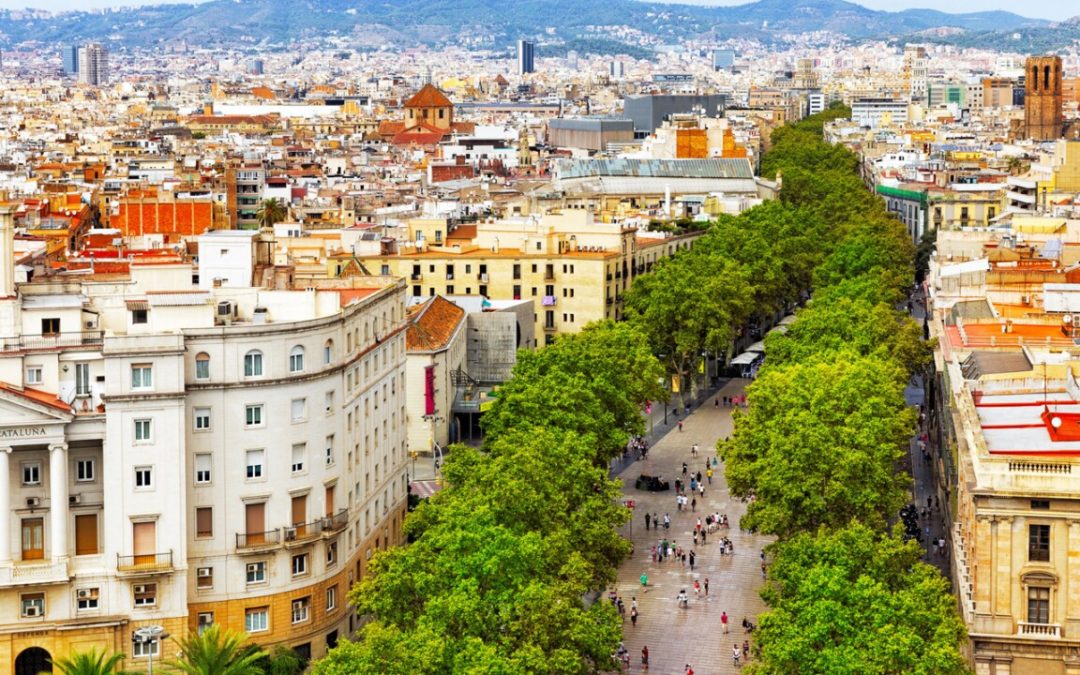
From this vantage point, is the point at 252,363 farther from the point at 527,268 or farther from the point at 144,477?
the point at 527,268

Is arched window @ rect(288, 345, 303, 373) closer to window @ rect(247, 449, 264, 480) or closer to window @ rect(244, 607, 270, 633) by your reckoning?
window @ rect(247, 449, 264, 480)

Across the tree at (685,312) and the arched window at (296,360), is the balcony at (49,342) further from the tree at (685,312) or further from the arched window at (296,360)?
the tree at (685,312)

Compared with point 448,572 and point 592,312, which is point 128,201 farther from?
point 448,572

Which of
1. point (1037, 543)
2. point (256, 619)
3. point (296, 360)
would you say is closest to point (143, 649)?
point (256, 619)

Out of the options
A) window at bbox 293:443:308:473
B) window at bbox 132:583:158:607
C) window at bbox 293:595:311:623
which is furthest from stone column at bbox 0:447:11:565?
window at bbox 293:595:311:623

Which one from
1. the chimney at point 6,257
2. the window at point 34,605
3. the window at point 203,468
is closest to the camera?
the window at point 34,605

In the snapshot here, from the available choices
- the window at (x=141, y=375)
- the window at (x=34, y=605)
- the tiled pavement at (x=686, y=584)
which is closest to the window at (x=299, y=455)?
the window at (x=141, y=375)
